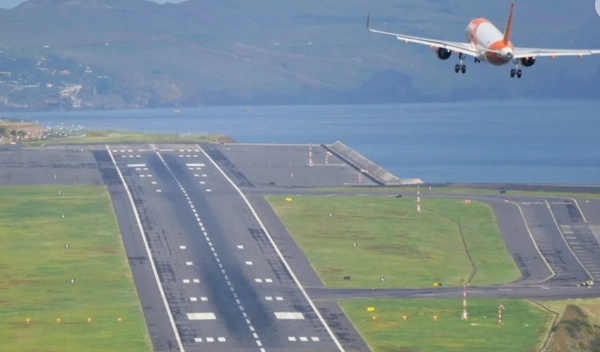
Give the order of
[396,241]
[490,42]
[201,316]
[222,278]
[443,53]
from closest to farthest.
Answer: [490,42] → [443,53] → [201,316] → [222,278] → [396,241]

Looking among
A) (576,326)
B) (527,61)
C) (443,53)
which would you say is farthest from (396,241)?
(527,61)

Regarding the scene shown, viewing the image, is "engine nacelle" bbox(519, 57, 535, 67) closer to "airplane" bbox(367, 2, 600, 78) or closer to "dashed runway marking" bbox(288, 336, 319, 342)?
"airplane" bbox(367, 2, 600, 78)

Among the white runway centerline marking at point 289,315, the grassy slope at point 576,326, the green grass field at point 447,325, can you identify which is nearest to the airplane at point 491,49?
the green grass field at point 447,325

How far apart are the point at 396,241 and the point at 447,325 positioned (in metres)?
41.5

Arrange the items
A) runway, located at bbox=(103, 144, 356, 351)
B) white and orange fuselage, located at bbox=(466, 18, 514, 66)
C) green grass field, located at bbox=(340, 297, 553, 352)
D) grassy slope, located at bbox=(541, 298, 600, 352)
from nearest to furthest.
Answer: white and orange fuselage, located at bbox=(466, 18, 514, 66) → green grass field, located at bbox=(340, 297, 553, 352) → grassy slope, located at bbox=(541, 298, 600, 352) → runway, located at bbox=(103, 144, 356, 351)

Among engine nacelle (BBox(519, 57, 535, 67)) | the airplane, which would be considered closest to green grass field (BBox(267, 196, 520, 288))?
the airplane

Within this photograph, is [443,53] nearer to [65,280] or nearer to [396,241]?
[65,280]

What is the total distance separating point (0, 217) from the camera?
186125 mm

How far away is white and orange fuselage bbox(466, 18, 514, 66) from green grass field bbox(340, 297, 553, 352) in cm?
2122

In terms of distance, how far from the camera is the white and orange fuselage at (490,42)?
121125 millimetres

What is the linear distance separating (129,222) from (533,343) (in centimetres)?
6434

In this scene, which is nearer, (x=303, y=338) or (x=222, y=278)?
(x=303, y=338)

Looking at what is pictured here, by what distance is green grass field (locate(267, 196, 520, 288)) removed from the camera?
516 ft

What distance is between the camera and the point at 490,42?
126 meters
